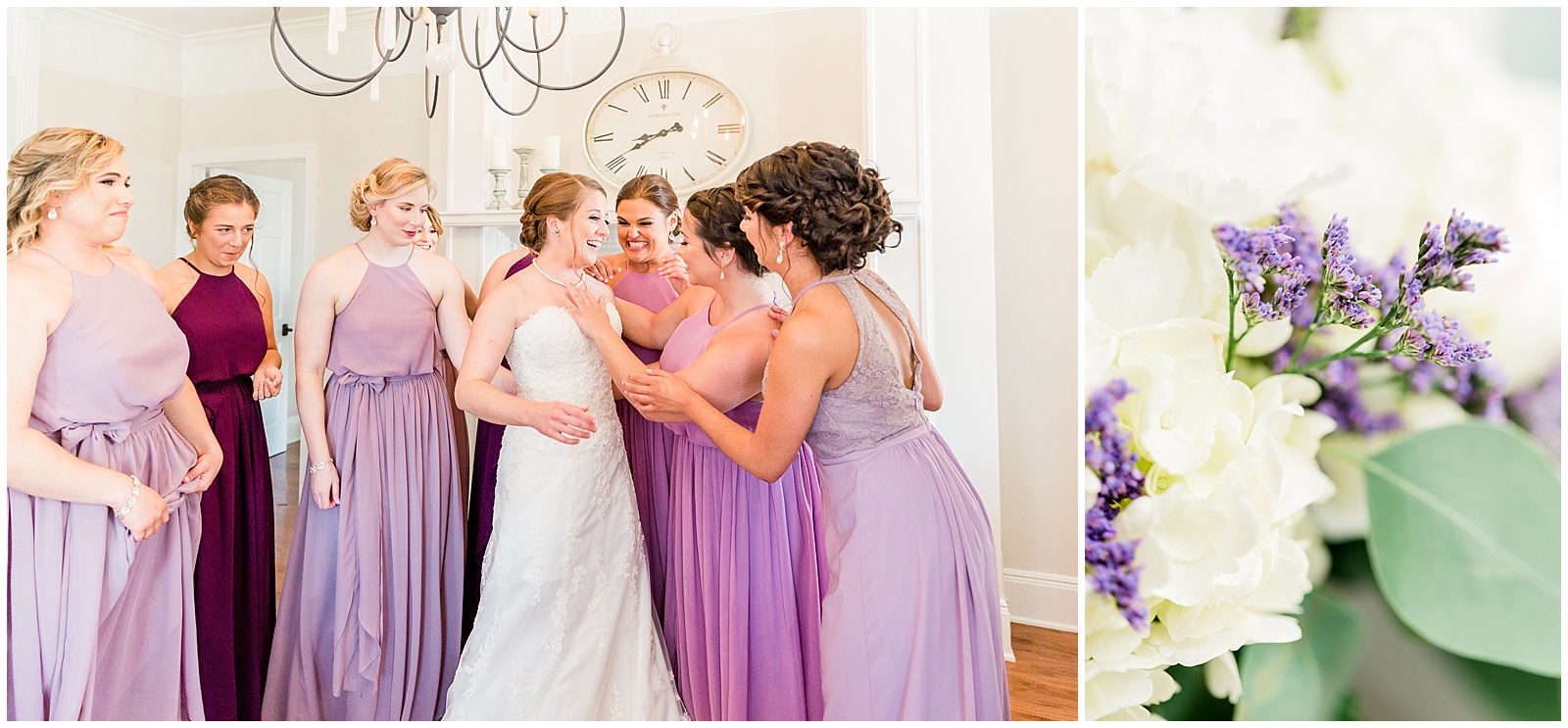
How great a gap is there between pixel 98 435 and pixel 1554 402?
7.26 feet

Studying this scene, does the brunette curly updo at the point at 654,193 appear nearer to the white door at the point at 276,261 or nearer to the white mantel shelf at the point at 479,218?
the white mantel shelf at the point at 479,218

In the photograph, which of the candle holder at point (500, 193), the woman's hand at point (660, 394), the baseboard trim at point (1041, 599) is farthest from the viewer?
the candle holder at point (500, 193)

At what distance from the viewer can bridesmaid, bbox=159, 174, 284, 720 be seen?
2.09m

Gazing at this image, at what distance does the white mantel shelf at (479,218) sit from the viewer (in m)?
3.38

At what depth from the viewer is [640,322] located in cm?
243

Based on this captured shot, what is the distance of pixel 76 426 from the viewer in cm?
166

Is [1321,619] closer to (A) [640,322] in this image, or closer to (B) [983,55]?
(A) [640,322]

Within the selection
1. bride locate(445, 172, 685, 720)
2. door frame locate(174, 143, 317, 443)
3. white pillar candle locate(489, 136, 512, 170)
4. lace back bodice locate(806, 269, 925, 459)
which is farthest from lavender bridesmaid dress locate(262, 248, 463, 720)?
door frame locate(174, 143, 317, 443)

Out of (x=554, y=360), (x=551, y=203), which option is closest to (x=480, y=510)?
(x=554, y=360)

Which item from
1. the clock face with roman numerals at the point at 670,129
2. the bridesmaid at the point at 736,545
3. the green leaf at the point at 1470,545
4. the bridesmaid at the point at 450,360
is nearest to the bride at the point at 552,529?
the bridesmaid at the point at 736,545

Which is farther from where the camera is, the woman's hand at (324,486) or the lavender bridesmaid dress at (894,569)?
the woman's hand at (324,486)

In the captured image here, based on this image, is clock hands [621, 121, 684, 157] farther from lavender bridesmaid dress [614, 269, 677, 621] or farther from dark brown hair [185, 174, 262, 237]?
dark brown hair [185, 174, 262, 237]

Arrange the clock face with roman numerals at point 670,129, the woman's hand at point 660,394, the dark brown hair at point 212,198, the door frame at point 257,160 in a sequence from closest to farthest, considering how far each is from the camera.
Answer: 1. the woman's hand at point 660,394
2. the dark brown hair at point 212,198
3. the clock face with roman numerals at point 670,129
4. the door frame at point 257,160

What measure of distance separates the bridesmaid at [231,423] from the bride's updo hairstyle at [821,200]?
135cm
